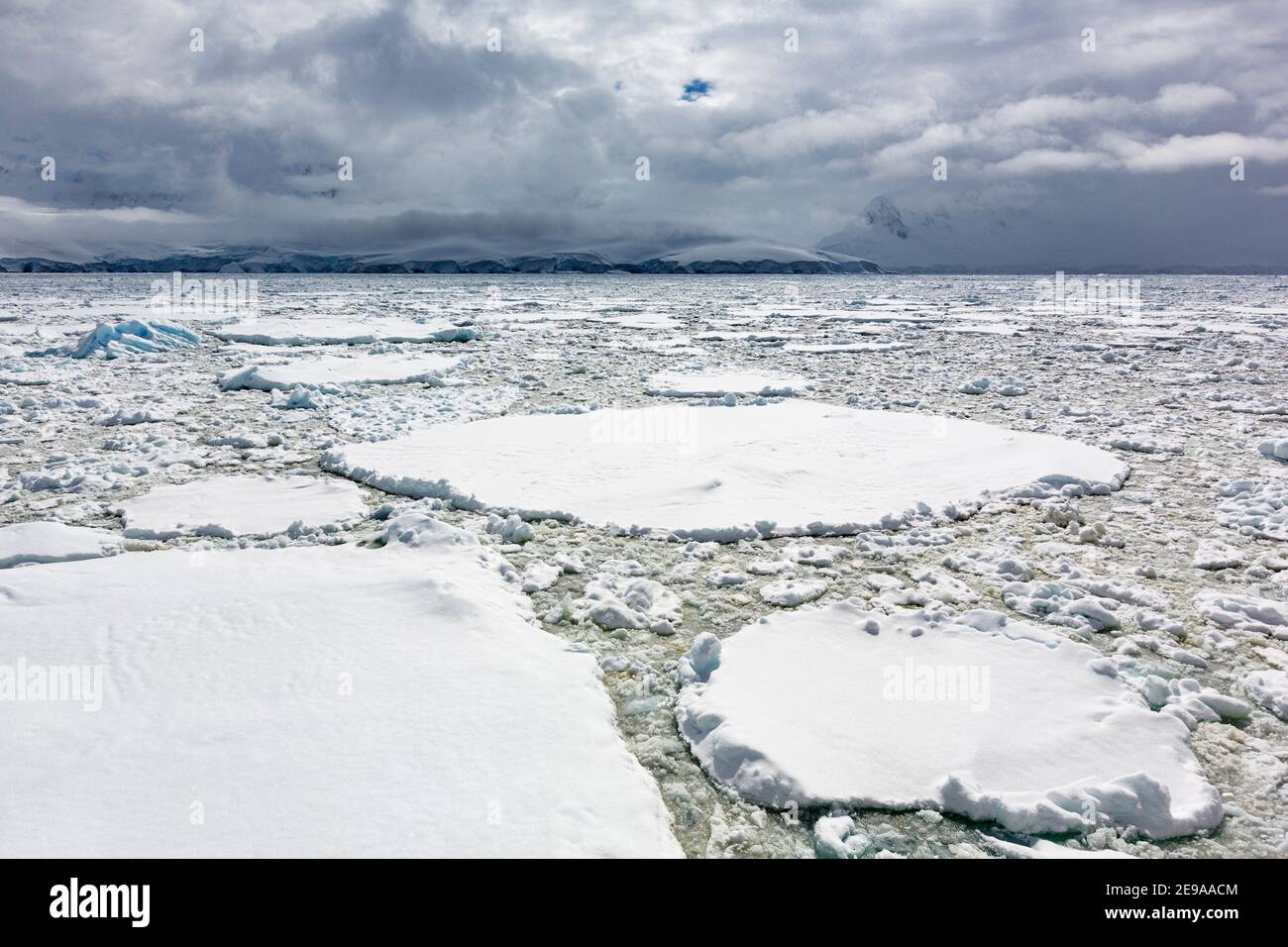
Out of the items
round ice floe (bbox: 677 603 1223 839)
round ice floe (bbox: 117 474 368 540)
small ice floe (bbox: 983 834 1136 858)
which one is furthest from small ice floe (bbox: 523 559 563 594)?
small ice floe (bbox: 983 834 1136 858)

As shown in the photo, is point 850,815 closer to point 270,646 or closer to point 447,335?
point 270,646

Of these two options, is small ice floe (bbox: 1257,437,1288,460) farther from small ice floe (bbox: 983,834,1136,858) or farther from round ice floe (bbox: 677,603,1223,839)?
small ice floe (bbox: 983,834,1136,858)

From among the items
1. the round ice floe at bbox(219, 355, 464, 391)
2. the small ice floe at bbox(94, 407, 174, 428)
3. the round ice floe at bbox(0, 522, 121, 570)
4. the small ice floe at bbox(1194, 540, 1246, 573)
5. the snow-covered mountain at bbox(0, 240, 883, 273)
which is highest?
the snow-covered mountain at bbox(0, 240, 883, 273)

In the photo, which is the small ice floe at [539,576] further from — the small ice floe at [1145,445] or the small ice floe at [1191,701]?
the small ice floe at [1145,445]

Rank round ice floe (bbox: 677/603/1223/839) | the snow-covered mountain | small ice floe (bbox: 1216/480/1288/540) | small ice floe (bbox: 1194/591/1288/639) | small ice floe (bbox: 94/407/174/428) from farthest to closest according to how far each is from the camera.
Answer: the snow-covered mountain → small ice floe (bbox: 94/407/174/428) → small ice floe (bbox: 1216/480/1288/540) → small ice floe (bbox: 1194/591/1288/639) → round ice floe (bbox: 677/603/1223/839)

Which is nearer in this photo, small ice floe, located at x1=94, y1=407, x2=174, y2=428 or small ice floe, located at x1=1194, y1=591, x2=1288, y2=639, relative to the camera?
small ice floe, located at x1=1194, y1=591, x2=1288, y2=639
